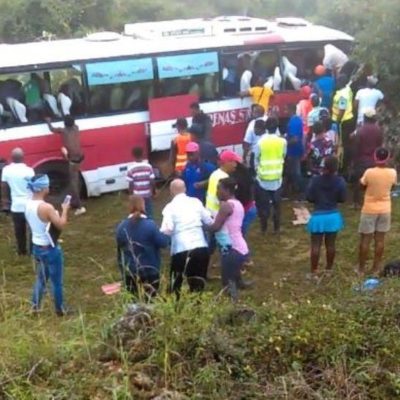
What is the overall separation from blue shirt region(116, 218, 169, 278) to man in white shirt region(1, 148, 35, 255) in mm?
2662

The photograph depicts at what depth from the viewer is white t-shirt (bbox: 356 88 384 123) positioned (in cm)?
1272

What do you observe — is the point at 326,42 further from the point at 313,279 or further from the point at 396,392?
the point at 396,392

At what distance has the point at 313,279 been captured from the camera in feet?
31.3

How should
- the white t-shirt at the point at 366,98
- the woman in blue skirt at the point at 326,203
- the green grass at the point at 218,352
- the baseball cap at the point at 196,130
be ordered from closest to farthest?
the green grass at the point at 218,352, the woman in blue skirt at the point at 326,203, the baseball cap at the point at 196,130, the white t-shirt at the point at 366,98

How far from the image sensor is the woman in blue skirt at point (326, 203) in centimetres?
907

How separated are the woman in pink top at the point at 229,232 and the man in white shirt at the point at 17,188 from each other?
284 cm

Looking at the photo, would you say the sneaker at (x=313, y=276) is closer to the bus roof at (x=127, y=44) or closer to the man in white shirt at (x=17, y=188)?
the man in white shirt at (x=17, y=188)

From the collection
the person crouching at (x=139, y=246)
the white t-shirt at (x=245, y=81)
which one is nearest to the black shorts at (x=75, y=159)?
the white t-shirt at (x=245, y=81)

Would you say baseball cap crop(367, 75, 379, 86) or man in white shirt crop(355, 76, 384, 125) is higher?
baseball cap crop(367, 75, 379, 86)

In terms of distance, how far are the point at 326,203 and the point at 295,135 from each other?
3.03m

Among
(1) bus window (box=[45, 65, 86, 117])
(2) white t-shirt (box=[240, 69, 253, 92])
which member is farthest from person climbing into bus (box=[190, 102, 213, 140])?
(1) bus window (box=[45, 65, 86, 117])

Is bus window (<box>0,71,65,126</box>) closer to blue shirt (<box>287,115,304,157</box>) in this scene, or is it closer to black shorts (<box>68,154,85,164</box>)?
black shorts (<box>68,154,85,164</box>)

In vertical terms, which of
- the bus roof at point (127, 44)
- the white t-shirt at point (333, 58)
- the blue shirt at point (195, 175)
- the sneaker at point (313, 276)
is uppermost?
the bus roof at point (127, 44)

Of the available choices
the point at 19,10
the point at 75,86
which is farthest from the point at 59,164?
the point at 19,10
